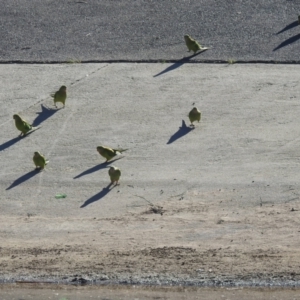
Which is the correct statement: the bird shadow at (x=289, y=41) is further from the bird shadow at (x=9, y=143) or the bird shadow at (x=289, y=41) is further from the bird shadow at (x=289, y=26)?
the bird shadow at (x=9, y=143)

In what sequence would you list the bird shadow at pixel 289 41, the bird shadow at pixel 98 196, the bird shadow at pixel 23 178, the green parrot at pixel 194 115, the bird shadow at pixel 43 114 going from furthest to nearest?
the bird shadow at pixel 289 41, the bird shadow at pixel 43 114, the green parrot at pixel 194 115, the bird shadow at pixel 23 178, the bird shadow at pixel 98 196

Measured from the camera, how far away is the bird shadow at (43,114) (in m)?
12.5

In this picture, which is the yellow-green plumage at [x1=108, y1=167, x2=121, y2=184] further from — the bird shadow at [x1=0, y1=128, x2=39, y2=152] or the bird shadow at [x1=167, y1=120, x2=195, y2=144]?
the bird shadow at [x1=0, y1=128, x2=39, y2=152]

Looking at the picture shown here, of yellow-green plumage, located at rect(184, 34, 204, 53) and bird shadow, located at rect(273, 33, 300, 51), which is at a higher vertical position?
yellow-green plumage, located at rect(184, 34, 204, 53)

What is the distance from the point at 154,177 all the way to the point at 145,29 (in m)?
4.55

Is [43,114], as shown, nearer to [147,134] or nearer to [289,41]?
[147,134]

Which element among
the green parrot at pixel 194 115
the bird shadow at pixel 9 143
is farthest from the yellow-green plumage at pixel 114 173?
the bird shadow at pixel 9 143

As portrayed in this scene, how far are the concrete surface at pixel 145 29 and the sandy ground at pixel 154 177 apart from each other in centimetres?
42

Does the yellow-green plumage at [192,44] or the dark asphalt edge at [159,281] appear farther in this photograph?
the yellow-green plumage at [192,44]

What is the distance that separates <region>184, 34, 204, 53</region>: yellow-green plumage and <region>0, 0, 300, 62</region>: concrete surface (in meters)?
0.16

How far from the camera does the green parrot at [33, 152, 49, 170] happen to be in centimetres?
1103

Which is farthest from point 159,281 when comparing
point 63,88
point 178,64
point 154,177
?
point 178,64

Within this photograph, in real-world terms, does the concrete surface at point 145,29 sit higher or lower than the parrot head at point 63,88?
higher

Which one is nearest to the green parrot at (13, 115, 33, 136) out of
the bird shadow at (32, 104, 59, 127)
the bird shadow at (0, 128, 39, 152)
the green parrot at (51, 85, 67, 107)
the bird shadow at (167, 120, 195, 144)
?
the bird shadow at (0, 128, 39, 152)
